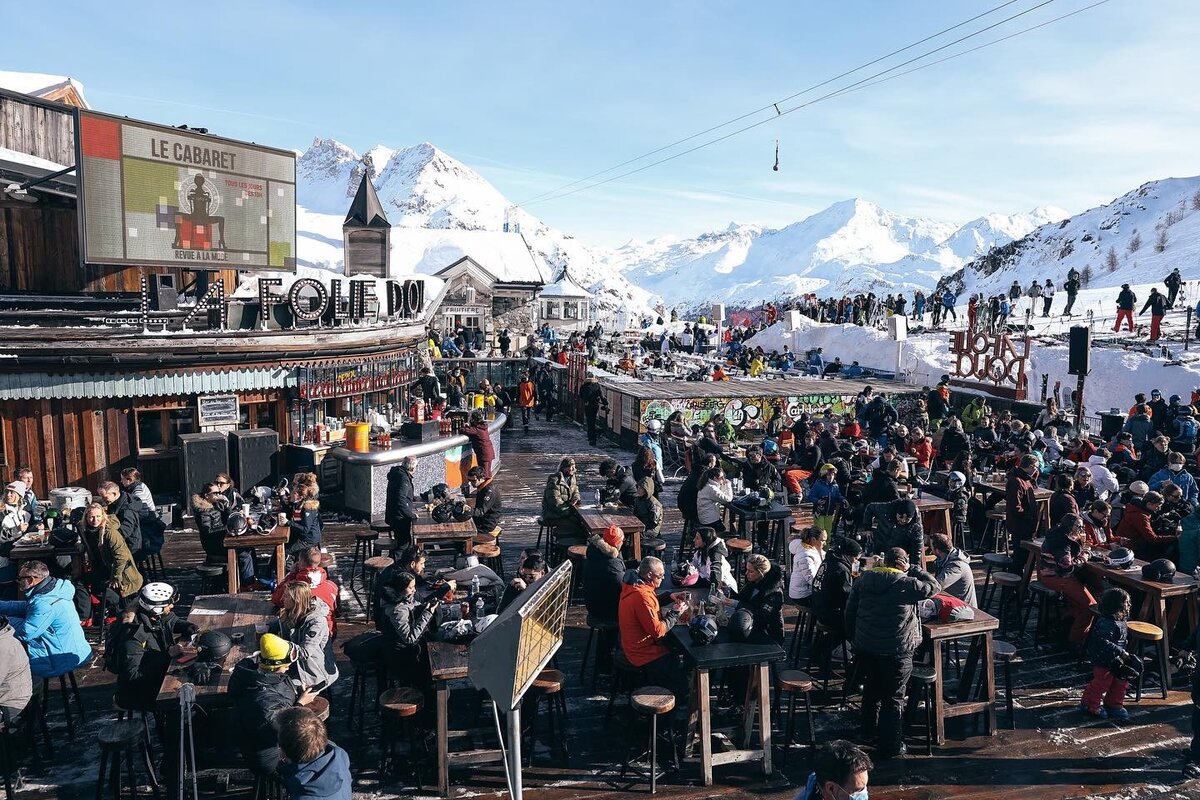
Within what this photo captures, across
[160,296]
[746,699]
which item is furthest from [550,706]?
[160,296]

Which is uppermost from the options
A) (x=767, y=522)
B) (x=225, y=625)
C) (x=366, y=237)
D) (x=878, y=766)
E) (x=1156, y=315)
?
(x=366, y=237)

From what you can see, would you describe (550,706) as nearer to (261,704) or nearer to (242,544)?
(261,704)

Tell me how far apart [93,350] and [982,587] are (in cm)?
1577

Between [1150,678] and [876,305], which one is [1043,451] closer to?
[1150,678]

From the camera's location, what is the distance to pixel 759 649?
25.1ft

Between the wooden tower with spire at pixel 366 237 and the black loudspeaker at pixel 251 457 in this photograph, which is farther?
the wooden tower with spire at pixel 366 237

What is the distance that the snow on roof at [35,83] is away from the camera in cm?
3183

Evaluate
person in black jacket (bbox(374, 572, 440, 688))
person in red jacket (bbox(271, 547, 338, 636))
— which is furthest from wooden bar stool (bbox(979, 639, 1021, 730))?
person in red jacket (bbox(271, 547, 338, 636))

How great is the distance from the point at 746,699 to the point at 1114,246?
9517cm

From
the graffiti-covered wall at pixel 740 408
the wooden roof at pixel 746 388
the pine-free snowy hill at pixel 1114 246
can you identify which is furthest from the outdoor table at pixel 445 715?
the pine-free snowy hill at pixel 1114 246

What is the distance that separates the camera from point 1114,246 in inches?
3364

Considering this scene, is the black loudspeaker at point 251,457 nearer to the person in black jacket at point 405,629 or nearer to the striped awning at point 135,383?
the striped awning at point 135,383

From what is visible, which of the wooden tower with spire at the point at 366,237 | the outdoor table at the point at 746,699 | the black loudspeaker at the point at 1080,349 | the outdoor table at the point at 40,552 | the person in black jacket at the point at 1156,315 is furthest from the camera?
the wooden tower with spire at the point at 366,237

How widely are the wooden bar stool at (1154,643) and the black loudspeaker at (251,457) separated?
47.1 ft
